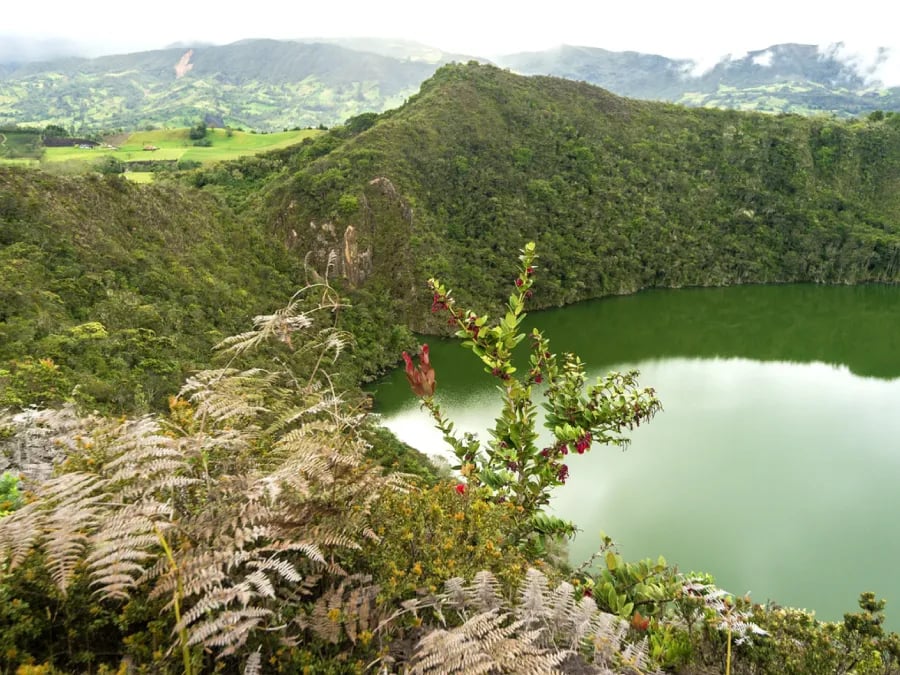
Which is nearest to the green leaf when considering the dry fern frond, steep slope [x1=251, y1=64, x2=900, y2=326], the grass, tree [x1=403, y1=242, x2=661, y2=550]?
tree [x1=403, y1=242, x2=661, y2=550]

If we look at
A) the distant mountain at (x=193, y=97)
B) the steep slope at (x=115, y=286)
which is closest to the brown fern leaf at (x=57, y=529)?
the steep slope at (x=115, y=286)

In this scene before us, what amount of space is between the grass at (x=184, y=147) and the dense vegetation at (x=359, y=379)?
14.9ft

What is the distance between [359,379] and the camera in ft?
77.9

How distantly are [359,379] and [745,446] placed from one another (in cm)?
1644

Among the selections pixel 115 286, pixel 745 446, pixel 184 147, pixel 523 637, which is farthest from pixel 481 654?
pixel 184 147

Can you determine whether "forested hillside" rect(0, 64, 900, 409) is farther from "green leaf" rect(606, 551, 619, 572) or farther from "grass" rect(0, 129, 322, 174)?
"green leaf" rect(606, 551, 619, 572)

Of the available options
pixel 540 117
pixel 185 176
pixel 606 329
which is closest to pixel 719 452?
pixel 606 329

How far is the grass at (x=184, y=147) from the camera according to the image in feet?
131

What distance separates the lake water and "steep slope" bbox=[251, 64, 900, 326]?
7.12 meters

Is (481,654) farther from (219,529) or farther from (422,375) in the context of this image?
(422,375)

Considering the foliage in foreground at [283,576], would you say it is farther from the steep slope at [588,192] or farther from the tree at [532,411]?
the steep slope at [588,192]

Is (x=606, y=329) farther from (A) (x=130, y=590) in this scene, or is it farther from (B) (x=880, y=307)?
(A) (x=130, y=590)

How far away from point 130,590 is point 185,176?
42.6 metres

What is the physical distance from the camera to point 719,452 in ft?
58.2
